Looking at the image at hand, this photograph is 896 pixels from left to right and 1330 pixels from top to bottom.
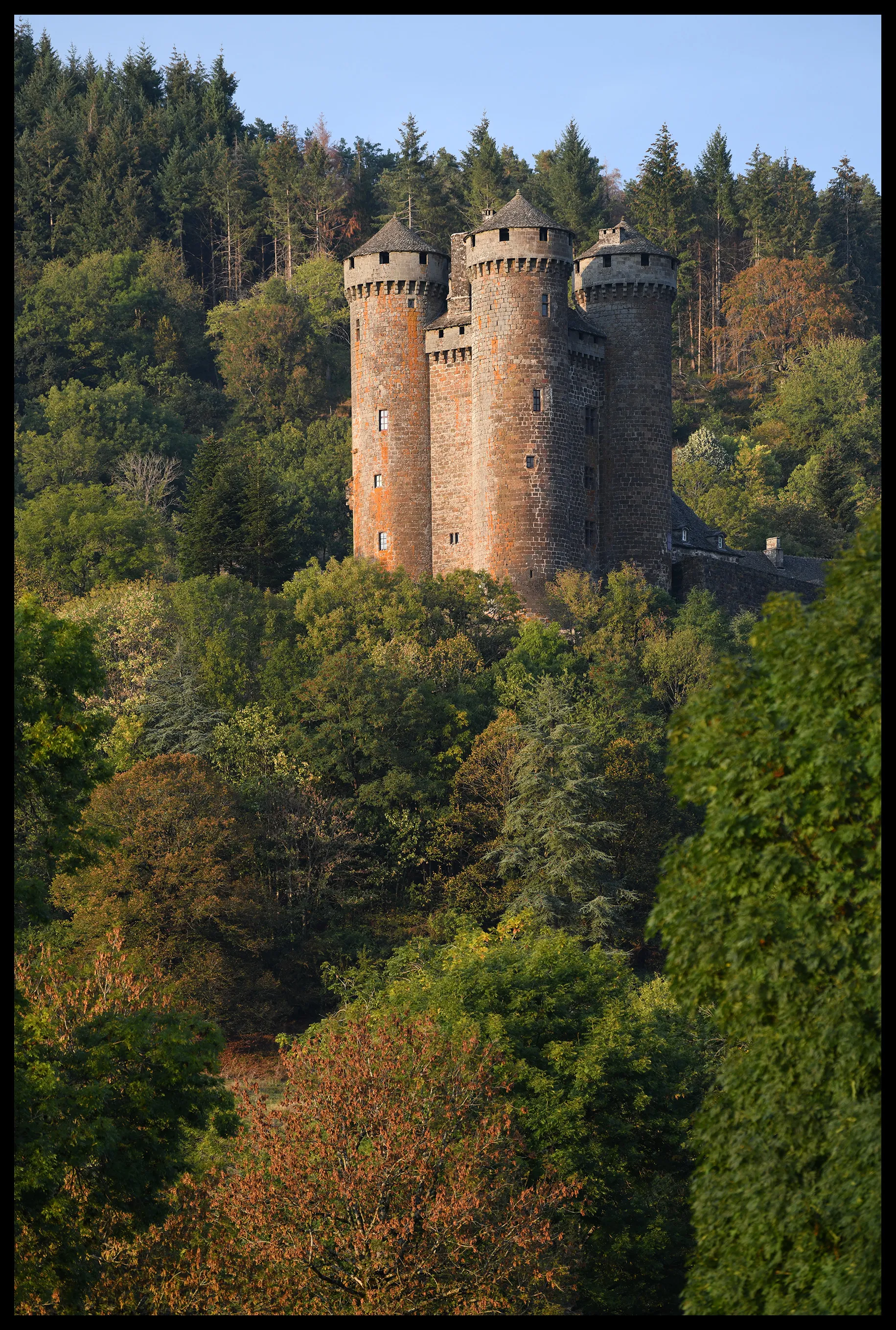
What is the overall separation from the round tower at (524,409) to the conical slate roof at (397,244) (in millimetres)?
3231

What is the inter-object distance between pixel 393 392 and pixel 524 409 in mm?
5628

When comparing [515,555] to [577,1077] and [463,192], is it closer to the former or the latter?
[577,1077]

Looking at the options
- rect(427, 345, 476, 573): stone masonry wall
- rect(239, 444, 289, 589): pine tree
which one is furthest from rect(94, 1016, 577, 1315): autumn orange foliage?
rect(239, 444, 289, 589): pine tree

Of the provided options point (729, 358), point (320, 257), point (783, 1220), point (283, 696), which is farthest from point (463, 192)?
point (783, 1220)

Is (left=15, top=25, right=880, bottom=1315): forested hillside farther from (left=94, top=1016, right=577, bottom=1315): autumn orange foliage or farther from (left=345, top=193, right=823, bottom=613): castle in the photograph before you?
(left=345, top=193, right=823, bottom=613): castle

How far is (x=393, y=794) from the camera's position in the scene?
5897cm

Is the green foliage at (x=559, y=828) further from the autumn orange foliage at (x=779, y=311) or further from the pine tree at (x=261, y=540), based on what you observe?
the autumn orange foliage at (x=779, y=311)

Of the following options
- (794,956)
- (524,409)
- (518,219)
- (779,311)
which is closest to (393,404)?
(524,409)

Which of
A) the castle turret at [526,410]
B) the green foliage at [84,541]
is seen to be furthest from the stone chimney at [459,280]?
the green foliage at [84,541]

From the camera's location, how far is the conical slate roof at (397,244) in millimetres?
71125

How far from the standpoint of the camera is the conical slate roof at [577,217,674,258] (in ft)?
236

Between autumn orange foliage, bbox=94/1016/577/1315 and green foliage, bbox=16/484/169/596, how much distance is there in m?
44.7

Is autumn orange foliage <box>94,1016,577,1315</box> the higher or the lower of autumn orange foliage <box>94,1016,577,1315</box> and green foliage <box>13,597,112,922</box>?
the lower

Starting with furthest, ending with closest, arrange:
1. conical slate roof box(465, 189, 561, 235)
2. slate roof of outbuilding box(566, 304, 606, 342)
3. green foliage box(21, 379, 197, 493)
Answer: green foliage box(21, 379, 197, 493), slate roof of outbuilding box(566, 304, 606, 342), conical slate roof box(465, 189, 561, 235)
